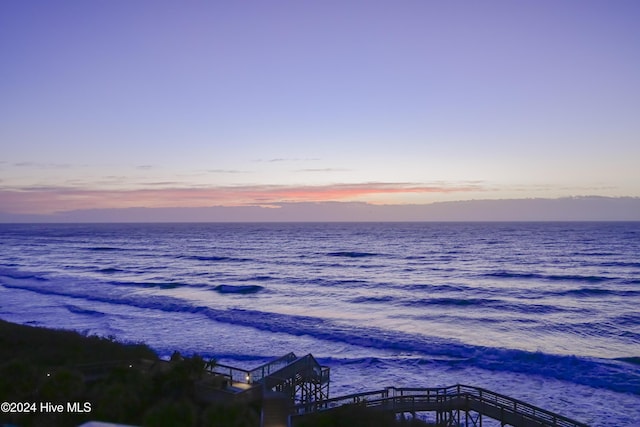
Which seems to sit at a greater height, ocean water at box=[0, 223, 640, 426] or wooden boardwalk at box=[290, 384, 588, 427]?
wooden boardwalk at box=[290, 384, 588, 427]

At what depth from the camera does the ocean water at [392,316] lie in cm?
2953

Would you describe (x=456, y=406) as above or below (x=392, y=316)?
above

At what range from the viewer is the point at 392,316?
153 ft

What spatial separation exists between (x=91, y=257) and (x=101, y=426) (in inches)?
4049

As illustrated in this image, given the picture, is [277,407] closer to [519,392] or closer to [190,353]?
[519,392]

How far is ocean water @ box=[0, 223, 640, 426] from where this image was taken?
29531 mm

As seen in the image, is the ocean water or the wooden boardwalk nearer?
the wooden boardwalk

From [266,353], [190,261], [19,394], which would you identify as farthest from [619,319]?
[190,261]

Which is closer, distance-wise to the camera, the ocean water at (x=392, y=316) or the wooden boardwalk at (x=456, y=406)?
the wooden boardwalk at (x=456, y=406)

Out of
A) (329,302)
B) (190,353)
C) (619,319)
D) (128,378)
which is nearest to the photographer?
(128,378)

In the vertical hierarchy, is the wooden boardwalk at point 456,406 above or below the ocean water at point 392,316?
above

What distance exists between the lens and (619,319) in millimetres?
43844

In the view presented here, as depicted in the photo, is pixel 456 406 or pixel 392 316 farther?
pixel 392 316

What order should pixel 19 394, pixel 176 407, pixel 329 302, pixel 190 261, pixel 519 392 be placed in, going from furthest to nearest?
pixel 190 261, pixel 329 302, pixel 519 392, pixel 19 394, pixel 176 407
